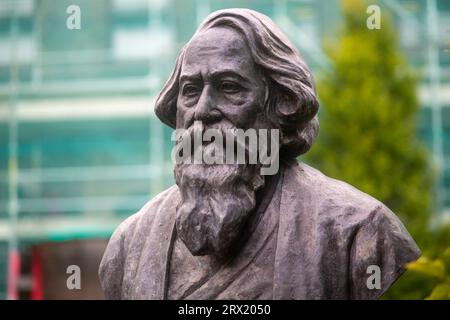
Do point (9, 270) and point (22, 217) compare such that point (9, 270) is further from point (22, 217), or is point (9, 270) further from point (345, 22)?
point (345, 22)

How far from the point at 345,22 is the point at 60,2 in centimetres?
363

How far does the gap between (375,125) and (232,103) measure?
722 cm

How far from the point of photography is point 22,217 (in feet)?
44.3

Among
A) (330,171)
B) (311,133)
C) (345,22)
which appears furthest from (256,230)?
(345,22)

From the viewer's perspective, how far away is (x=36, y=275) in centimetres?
1035

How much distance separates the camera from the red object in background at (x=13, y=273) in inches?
468

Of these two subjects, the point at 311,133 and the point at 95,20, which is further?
the point at 95,20

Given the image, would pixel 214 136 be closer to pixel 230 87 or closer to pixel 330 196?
pixel 230 87

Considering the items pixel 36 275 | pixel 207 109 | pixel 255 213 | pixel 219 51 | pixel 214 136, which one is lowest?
pixel 36 275

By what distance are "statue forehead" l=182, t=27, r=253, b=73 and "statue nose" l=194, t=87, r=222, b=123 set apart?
0.42 feet

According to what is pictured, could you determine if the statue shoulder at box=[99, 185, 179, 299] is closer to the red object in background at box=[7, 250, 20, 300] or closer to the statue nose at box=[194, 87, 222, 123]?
the statue nose at box=[194, 87, 222, 123]

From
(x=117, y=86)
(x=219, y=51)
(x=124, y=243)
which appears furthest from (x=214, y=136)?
(x=117, y=86)

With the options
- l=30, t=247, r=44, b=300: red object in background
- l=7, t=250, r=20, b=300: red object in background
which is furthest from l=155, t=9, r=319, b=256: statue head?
l=7, t=250, r=20, b=300: red object in background

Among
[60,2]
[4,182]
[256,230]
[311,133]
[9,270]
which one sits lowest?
[9,270]
